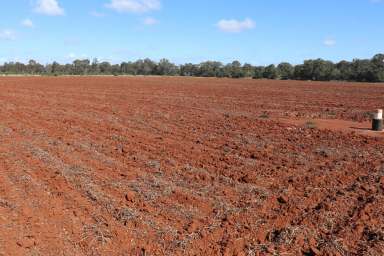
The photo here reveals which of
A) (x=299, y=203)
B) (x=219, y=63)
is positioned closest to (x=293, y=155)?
(x=299, y=203)

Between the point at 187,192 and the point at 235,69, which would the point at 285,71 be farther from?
the point at 187,192

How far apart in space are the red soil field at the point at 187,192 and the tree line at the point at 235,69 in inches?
3054

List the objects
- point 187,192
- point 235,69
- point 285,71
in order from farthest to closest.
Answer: point 235,69
point 285,71
point 187,192

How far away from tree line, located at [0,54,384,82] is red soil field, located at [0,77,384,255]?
254 feet

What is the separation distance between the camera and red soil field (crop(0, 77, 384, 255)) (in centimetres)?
613

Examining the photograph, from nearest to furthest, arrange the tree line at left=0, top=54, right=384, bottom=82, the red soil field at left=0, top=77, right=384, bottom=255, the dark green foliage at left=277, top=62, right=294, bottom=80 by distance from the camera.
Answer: the red soil field at left=0, top=77, right=384, bottom=255 → the tree line at left=0, top=54, right=384, bottom=82 → the dark green foliage at left=277, top=62, right=294, bottom=80

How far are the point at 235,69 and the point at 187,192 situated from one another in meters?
120

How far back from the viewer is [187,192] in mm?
8180

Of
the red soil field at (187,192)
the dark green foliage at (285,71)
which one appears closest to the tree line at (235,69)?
the dark green foliage at (285,71)

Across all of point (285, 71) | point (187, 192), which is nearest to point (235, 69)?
point (285, 71)

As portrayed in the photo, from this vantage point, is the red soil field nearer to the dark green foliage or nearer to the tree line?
the tree line

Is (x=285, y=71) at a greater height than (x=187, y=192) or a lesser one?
greater

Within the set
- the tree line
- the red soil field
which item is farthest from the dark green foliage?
the red soil field

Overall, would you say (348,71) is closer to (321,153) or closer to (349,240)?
(321,153)
